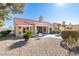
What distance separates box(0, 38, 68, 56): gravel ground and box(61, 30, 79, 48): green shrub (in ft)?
0.53

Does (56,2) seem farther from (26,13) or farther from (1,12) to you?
(1,12)

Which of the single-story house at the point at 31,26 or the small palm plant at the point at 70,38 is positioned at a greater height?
the single-story house at the point at 31,26

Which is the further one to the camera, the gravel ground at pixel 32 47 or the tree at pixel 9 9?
the tree at pixel 9 9

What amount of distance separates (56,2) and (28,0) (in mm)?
597

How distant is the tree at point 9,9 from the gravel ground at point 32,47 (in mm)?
523

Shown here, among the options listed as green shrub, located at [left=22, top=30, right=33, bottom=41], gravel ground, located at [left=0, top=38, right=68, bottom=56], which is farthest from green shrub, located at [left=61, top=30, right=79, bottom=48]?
green shrub, located at [left=22, top=30, right=33, bottom=41]

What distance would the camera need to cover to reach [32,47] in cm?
392

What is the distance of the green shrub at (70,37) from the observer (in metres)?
3.77

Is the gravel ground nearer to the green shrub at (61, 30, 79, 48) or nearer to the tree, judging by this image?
the green shrub at (61, 30, 79, 48)

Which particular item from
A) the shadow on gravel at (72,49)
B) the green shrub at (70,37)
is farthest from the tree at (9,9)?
the shadow on gravel at (72,49)

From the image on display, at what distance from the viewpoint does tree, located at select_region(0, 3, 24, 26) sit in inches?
158

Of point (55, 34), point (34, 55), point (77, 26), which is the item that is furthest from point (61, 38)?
point (34, 55)

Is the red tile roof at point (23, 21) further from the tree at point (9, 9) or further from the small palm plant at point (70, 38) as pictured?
the small palm plant at point (70, 38)

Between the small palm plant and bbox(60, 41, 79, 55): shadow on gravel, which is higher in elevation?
the small palm plant
